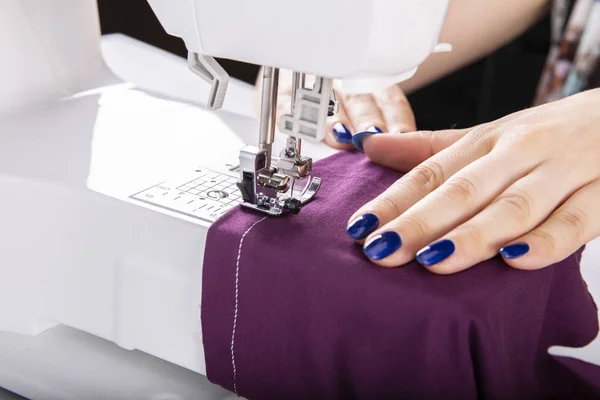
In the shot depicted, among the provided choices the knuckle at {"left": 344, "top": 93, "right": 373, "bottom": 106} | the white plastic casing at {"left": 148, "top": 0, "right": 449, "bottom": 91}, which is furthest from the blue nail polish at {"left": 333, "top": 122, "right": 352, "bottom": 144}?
the white plastic casing at {"left": 148, "top": 0, "right": 449, "bottom": 91}

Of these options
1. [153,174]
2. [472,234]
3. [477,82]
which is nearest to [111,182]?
[153,174]

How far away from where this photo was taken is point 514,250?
0.65m

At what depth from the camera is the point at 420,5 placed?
2.02 feet

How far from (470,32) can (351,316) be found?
1151 mm

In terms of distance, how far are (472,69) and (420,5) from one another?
1.48 m

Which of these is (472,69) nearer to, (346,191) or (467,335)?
(346,191)

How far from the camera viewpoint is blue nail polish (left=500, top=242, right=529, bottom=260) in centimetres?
65

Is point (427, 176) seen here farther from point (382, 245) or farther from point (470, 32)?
point (470, 32)

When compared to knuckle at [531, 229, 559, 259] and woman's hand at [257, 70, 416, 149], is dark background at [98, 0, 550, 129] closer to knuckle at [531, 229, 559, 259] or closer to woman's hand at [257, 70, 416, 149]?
woman's hand at [257, 70, 416, 149]

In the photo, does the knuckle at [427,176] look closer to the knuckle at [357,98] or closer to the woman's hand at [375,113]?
the woman's hand at [375,113]

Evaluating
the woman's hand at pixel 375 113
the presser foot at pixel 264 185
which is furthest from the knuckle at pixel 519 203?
the woman's hand at pixel 375 113

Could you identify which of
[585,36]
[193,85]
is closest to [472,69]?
[585,36]

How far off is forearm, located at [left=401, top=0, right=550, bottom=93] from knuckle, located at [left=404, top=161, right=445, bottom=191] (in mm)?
836

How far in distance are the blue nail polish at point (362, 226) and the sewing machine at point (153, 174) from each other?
0.24 feet
